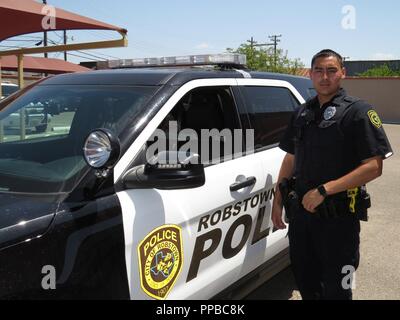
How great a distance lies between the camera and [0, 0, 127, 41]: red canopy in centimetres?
553

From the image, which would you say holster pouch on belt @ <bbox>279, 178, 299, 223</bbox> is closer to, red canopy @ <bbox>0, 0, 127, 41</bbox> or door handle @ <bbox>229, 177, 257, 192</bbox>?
door handle @ <bbox>229, 177, 257, 192</bbox>

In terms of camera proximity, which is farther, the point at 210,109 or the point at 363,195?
the point at 210,109

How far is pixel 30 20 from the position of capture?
5.92m

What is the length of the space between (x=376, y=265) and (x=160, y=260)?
2.96 meters

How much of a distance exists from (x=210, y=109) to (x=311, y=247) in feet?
3.64

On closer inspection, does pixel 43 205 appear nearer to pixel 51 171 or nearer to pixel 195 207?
pixel 51 171

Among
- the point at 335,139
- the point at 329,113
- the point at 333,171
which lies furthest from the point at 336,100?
the point at 333,171

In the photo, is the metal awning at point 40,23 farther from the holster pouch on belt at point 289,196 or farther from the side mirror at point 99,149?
the side mirror at point 99,149

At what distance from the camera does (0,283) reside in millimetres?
Answer: 1535

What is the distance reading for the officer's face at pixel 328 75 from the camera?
8.38 ft

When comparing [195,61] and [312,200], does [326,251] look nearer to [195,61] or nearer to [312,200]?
[312,200]

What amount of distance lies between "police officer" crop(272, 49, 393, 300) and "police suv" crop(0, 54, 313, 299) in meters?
0.40

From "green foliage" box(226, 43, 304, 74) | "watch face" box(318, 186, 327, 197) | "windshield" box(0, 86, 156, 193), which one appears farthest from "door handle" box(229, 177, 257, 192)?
"green foliage" box(226, 43, 304, 74)
